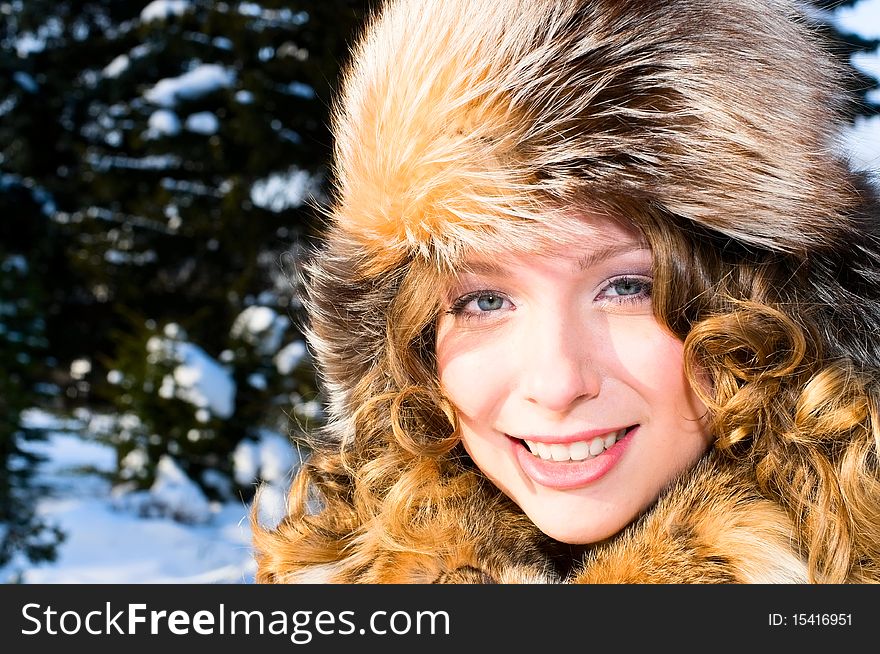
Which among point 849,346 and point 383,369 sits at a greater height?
point 383,369

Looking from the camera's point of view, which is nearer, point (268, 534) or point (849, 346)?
point (849, 346)

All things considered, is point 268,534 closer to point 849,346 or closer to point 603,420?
point 603,420

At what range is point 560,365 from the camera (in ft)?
4.08

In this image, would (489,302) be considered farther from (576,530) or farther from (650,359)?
(576,530)

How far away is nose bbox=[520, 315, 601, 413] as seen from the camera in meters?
1.24

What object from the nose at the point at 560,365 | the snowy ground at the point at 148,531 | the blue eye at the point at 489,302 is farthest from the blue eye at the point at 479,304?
the snowy ground at the point at 148,531

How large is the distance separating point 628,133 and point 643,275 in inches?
9.3

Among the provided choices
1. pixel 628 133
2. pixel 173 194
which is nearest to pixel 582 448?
pixel 628 133

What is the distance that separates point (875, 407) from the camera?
128cm

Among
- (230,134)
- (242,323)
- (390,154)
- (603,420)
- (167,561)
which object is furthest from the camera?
(230,134)

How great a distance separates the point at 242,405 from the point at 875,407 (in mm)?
5128

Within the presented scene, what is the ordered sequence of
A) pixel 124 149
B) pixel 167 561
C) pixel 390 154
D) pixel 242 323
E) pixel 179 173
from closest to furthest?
pixel 390 154, pixel 167 561, pixel 242 323, pixel 179 173, pixel 124 149

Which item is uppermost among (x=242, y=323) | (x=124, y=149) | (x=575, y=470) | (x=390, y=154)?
(x=124, y=149)

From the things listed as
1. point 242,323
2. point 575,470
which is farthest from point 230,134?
point 575,470
